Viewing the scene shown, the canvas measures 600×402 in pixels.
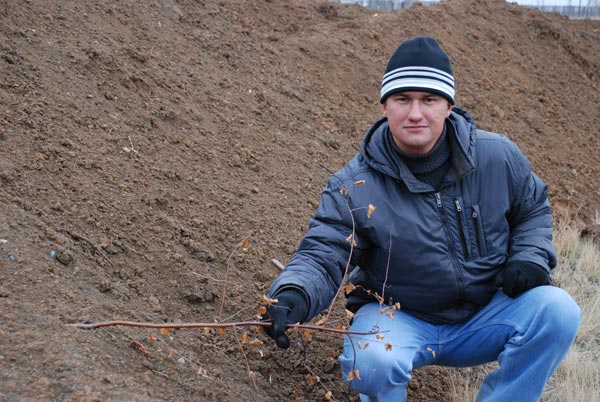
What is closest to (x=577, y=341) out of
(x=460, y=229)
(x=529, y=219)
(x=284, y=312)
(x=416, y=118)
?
(x=529, y=219)

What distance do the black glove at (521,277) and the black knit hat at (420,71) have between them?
775 millimetres

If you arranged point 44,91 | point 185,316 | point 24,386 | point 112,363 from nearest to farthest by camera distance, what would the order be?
point 24,386, point 112,363, point 185,316, point 44,91

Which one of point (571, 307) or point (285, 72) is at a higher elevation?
point (571, 307)

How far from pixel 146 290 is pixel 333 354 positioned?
101cm


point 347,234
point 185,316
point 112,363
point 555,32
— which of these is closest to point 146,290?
point 185,316

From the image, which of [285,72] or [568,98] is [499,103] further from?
[285,72]

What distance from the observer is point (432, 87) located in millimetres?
3117

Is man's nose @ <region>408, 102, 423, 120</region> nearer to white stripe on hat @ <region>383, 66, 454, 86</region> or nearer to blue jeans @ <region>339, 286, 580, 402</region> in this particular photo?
white stripe on hat @ <region>383, 66, 454, 86</region>

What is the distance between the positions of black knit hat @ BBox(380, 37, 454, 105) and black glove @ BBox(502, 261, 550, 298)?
2.54ft

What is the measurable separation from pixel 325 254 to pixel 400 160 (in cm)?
54

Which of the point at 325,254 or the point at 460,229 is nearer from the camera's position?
the point at 325,254

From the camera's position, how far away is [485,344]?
3.15 meters

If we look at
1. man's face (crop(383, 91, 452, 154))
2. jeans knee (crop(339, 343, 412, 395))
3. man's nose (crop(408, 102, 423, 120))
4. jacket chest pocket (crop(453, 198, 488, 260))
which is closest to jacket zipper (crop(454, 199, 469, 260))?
jacket chest pocket (crop(453, 198, 488, 260))

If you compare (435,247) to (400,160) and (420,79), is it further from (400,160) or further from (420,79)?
(420,79)
